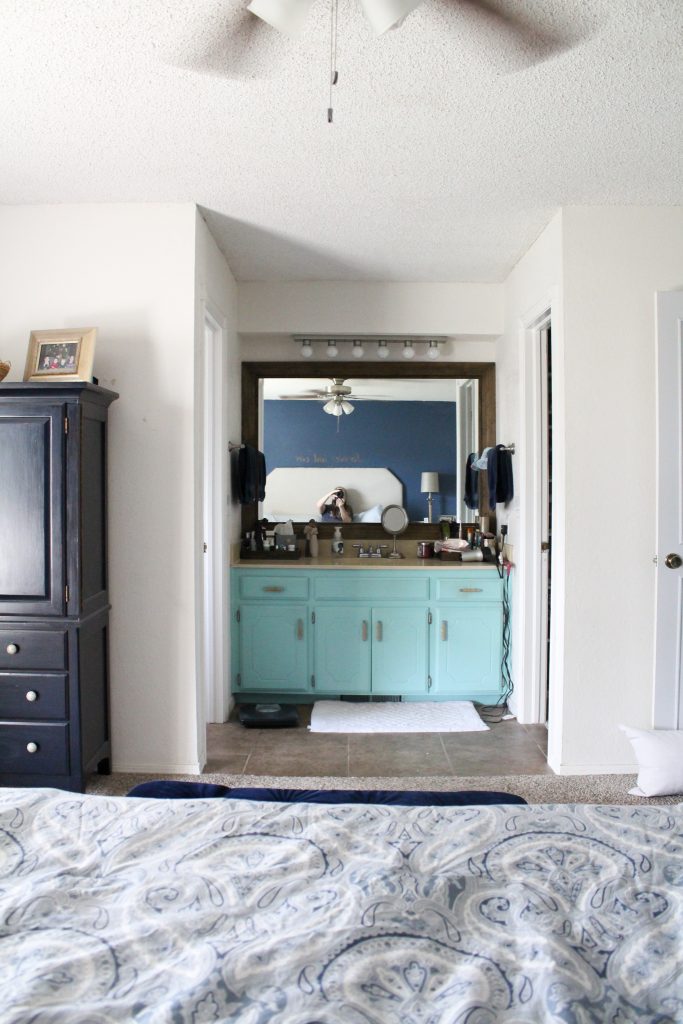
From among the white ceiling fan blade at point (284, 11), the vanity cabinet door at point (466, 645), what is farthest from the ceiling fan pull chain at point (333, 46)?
the vanity cabinet door at point (466, 645)

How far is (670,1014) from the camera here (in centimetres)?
87

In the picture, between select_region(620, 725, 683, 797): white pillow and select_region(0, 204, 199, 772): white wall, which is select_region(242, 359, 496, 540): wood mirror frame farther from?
select_region(620, 725, 683, 797): white pillow

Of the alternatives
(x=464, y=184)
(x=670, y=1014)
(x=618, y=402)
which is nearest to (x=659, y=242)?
(x=618, y=402)

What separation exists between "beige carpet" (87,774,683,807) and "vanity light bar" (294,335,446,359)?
2.55m

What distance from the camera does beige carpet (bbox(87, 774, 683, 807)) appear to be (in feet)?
9.19

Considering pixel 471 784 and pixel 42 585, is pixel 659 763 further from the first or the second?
pixel 42 585

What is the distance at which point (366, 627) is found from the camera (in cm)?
390

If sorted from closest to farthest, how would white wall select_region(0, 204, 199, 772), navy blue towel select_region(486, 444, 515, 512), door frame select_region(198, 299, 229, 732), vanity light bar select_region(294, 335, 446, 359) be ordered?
white wall select_region(0, 204, 199, 772), door frame select_region(198, 299, 229, 732), navy blue towel select_region(486, 444, 515, 512), vanity light bar select_region(294, 335, 446, 359)

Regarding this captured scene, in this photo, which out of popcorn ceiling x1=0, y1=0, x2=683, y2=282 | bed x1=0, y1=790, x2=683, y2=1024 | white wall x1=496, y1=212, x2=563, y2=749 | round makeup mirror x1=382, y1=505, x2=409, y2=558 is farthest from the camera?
round makeup mirror x1=382, y1=505, x2=409, y2=558

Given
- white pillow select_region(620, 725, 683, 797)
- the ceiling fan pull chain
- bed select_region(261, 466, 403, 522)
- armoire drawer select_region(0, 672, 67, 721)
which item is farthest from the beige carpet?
the ceiling fan pull chain

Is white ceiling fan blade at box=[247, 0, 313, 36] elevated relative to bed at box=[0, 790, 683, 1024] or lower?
elevated

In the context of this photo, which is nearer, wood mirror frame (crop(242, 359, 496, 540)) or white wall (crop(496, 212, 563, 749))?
white wall (crop(496, 212, 563, 749))

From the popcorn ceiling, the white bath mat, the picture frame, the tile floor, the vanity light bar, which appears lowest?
the tile floor

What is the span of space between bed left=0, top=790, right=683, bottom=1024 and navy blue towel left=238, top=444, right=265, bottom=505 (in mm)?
2599
